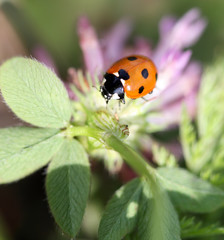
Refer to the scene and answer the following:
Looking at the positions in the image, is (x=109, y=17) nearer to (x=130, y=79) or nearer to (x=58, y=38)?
(x=58, y=38)

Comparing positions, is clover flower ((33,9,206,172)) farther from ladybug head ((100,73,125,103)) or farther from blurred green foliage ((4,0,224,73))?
blurred green foliage ((4,0,224,73))

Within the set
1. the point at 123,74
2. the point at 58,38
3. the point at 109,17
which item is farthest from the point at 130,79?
the point at 109,17

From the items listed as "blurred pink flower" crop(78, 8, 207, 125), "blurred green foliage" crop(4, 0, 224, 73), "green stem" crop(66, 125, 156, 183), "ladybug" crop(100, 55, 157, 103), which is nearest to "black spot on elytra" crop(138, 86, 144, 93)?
"ladybug" crop(100, 55, 157, 103)

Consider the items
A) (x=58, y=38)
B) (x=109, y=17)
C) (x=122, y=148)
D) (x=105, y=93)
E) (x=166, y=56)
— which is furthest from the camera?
(x=109, y=17)

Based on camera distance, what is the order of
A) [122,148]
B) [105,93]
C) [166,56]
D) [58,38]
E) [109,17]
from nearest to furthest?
[122,148] < [105,93] < [166,56] < [58,38] < [109,17]

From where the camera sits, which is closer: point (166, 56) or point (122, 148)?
point (122, 148)

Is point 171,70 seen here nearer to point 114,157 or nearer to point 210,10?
point 114,157

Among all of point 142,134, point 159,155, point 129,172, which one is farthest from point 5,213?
point 159,155

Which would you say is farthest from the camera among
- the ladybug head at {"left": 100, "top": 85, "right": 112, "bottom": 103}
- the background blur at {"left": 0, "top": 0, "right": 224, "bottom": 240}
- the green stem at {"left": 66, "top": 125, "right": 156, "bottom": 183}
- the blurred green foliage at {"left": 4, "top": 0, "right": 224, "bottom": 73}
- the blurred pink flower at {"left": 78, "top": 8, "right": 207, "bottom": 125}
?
the blurred green foliage at {"left": 4, "top": 0, "right": 224, "bottom": 73}

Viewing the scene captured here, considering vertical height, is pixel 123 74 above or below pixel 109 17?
below
